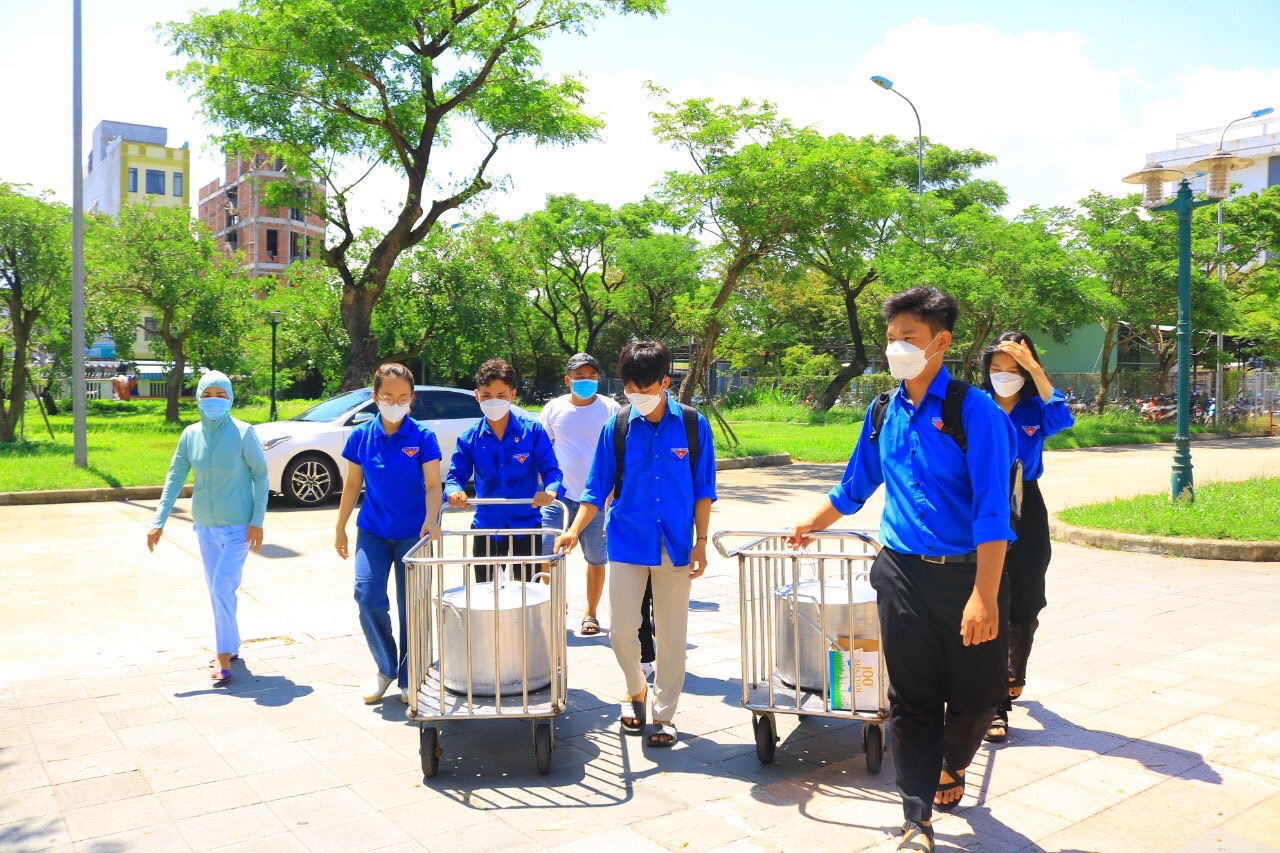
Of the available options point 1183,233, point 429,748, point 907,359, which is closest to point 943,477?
point 907,359

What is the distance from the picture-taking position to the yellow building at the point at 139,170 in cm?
7369

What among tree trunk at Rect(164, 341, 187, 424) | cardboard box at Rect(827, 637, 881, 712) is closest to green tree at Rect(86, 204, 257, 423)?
tree trunk at Rect(164, 341, 187, 424)

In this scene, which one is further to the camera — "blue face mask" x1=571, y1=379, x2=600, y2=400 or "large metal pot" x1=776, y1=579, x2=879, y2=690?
"blue face mask" x1=571, y1=379, x2=600, y2=400

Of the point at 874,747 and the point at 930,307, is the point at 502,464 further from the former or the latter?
the point at 930,307

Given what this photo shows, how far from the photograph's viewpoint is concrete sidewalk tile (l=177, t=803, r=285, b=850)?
3718mm

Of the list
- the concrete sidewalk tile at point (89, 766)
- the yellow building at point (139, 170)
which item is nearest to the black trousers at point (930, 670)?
the concrete sidewalk tile at point (89, 766)

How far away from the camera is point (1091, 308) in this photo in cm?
2669

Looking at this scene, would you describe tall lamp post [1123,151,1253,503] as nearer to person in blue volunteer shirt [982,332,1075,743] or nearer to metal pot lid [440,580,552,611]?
person in blue volunteer shirt [982,332,1075,743]

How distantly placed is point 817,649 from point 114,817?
113 inches

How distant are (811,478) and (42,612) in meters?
12.6

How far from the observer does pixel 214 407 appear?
5820mm

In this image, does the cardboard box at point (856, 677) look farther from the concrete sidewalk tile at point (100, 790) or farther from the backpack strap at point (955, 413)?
the concrete sidewalk tile at point (100, 790)

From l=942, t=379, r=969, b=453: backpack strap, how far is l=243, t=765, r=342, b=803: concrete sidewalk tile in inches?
112

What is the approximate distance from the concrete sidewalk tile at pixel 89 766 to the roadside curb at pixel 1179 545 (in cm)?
796
